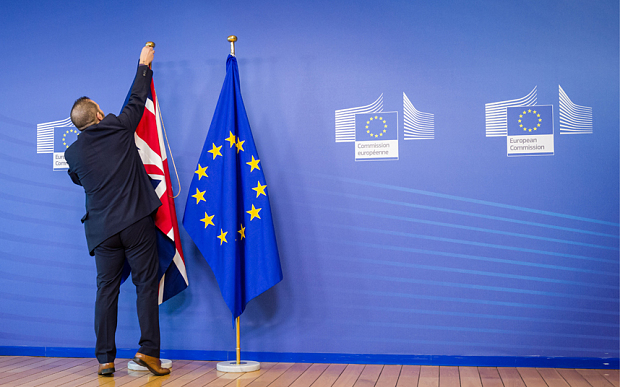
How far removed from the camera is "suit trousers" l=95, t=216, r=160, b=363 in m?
2.45

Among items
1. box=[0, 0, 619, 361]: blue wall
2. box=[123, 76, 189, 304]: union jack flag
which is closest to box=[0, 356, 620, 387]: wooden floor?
box=[0, 0, 619, 361]: blue wall

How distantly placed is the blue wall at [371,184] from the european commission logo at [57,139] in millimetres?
59

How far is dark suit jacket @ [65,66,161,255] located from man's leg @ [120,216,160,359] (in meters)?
0.07

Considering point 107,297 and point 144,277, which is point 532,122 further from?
point 107,297

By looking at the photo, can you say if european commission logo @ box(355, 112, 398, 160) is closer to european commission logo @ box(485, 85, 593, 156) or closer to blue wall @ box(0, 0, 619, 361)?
blue wall @ box(0, 0, 619, 361)

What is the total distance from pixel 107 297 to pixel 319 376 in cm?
115

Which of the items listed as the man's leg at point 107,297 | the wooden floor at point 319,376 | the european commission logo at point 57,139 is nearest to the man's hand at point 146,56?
the european commission logo at point 57,139

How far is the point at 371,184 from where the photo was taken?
108 inches

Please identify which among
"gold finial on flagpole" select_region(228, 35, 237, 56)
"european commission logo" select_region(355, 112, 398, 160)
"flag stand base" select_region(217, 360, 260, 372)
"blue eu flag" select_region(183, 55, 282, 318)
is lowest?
"flag stand base" select_region(217, 360, 260, 372)

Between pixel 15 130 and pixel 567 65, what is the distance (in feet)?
11.0

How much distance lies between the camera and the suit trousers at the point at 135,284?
8.03ft

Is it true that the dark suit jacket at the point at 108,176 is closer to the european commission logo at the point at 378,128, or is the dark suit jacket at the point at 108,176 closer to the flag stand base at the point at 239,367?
the flag stand base at the point at 239,367

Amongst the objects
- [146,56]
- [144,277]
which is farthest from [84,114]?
[144,277]

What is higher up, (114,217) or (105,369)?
(114,217)
